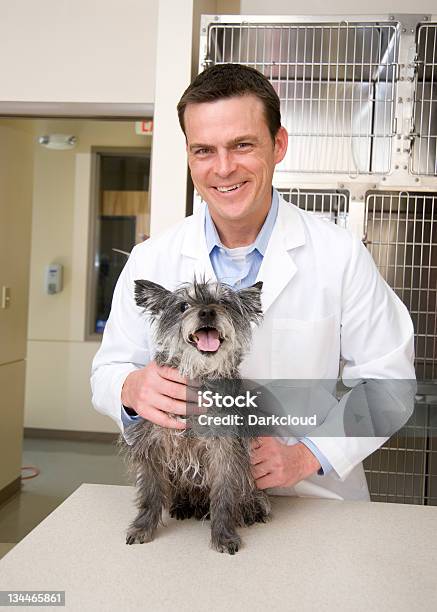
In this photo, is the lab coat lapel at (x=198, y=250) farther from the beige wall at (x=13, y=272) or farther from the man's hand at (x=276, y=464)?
the beige wall at (x=13, y=272)

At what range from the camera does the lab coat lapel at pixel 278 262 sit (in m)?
1.57

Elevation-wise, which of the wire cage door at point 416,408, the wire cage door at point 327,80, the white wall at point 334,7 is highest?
the white wall at point 334,7

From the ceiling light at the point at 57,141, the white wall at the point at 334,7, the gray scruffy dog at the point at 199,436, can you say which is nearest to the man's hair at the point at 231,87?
the gray scruffy dog at the point at 199,436

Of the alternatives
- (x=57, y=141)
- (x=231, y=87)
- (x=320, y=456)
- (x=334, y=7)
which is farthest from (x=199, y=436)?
(x=57, y=141)

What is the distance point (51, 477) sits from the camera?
5.27 m

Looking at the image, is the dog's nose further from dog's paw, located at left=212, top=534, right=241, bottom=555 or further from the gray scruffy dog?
dog's paw, located at left=212, top=534, right=241, bottom=555

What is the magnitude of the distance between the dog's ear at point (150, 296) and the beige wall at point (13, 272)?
12.1ft

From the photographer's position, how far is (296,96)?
3.29 metres

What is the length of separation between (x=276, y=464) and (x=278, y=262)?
493 millimetres

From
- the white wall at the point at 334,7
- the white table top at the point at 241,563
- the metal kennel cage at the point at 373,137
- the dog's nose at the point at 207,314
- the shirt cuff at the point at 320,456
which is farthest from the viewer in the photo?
the white wall at the point at 334,7

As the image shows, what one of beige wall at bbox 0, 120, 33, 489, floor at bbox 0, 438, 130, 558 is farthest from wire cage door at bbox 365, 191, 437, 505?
beige wall at bbox 0, 120, 33, 489

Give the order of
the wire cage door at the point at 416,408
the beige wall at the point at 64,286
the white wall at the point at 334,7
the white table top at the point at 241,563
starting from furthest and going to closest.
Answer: the beige wall at the point at 64,286 < the white wall at the point at 334,7 < the wire cage door at the point at 416,408 < the white table top at the point at 241,563

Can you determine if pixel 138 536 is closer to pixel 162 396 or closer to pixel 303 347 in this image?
pixel 162 396

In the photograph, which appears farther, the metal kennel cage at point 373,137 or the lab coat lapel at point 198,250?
the metal kennel cage at point 373,137
